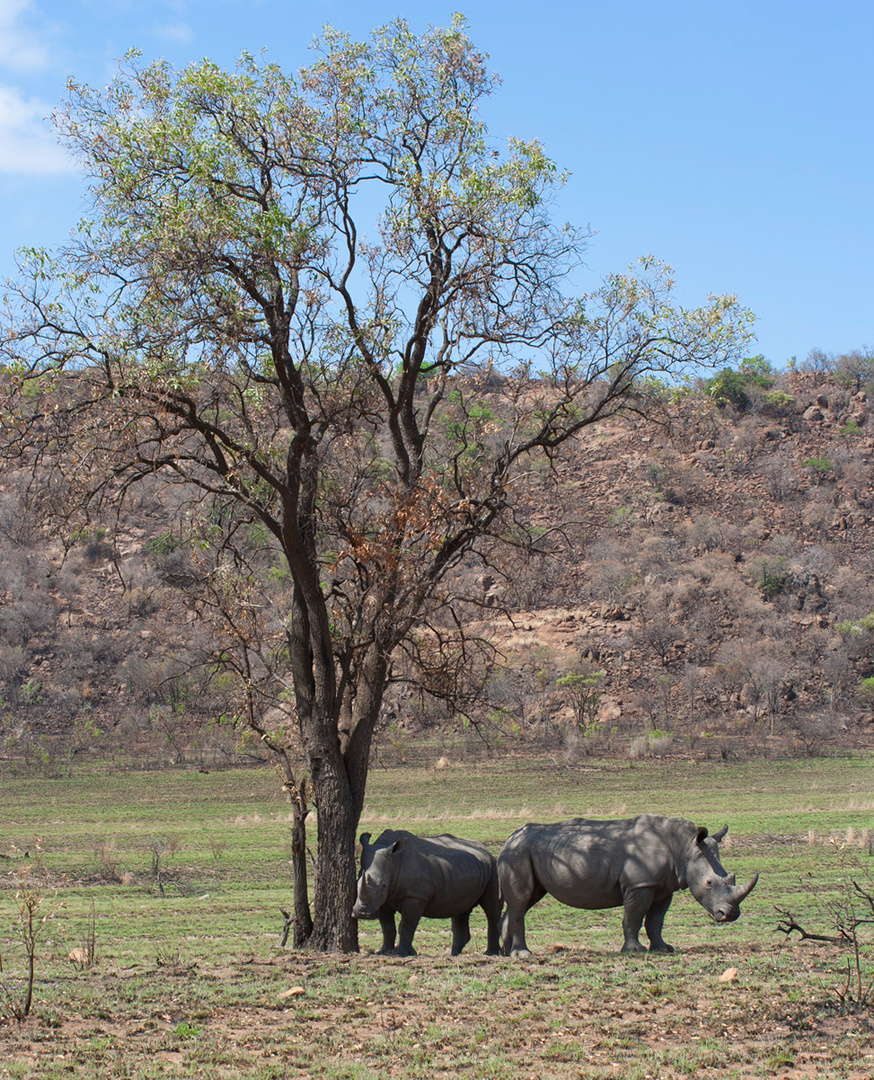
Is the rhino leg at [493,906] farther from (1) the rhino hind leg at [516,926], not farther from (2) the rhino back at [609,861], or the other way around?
(2) the rhino back at [609,861]

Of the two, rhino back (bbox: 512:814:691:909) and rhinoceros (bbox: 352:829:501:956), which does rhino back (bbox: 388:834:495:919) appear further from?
rhino back (bbox: 512:814:691:909)

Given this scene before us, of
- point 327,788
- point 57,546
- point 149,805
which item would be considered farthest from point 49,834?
point 57,546

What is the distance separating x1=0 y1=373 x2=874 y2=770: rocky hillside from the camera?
4856cm

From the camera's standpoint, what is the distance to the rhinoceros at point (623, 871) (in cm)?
1120

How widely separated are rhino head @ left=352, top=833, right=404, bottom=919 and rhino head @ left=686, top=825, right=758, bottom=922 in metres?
3.29

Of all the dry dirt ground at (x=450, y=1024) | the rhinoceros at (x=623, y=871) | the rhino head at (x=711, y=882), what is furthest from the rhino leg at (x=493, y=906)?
the rhino head at (x=711, y=882)

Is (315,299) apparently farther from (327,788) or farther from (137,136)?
(327,788)

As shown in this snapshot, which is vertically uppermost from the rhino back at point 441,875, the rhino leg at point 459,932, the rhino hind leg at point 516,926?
the rhino back at point 441,875

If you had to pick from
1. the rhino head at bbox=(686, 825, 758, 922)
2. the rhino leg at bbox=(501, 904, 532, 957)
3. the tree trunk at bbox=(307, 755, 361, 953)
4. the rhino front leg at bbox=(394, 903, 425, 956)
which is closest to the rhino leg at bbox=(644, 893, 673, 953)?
Answer: the rhino head at bbox=(686, 825, 758, 922)

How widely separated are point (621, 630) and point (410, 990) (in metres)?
51.0

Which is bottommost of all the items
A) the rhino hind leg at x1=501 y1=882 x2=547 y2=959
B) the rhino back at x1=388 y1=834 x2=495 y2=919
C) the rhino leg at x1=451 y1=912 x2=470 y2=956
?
the rhino leg at x1=451 y1=912 x2=470 y2=956

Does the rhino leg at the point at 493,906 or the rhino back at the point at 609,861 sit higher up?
the rhino back at the point at 609,861

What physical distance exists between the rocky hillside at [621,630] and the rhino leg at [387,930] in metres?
30.8

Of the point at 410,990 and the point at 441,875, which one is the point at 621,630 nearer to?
the point at 441,875
